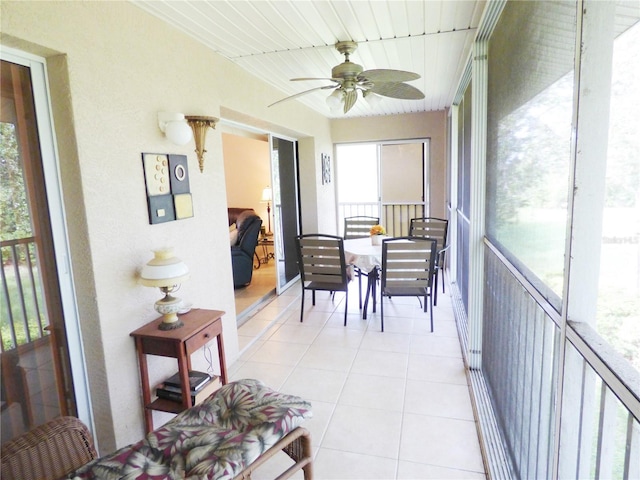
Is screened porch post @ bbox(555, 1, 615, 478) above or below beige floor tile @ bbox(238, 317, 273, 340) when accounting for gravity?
above

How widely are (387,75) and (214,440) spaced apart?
86.6 inches

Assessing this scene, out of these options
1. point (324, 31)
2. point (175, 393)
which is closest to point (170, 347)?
point (175, 393)

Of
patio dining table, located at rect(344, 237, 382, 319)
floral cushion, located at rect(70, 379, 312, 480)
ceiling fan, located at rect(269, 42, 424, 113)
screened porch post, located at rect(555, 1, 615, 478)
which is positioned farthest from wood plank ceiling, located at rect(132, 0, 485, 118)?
floral cushion, located at rect(70, 379, 312, 480)

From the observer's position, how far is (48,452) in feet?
4.42

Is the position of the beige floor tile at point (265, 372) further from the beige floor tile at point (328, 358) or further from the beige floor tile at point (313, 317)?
the beige floor tile at point (313, 317)

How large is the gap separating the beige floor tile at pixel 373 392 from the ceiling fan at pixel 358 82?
2014 mm

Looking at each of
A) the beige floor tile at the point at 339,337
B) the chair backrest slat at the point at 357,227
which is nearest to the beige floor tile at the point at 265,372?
the beige floor tile at the point at 339,337

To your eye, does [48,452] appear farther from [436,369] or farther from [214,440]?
[436,369]

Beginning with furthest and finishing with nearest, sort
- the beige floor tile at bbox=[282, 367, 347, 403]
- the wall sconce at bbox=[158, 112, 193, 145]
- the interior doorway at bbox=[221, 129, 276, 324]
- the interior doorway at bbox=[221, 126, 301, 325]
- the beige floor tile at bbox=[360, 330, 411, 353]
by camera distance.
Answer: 1. the interior doorway at bbox=[221, 129, 276, 324]
2. the interior doorway at bbox=[221, 126, 301, 325]
3. the beige floor tile at bbox=[360, 330, 411, 353]
4. the beige floor tile at bbox=[282, 367, 347, 403]
5. the wall sconce at bbox=[158, 112, 193, 145]

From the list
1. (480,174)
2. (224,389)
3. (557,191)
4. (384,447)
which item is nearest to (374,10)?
(480,174)

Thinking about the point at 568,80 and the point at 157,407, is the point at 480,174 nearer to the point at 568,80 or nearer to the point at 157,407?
the point at 568,80

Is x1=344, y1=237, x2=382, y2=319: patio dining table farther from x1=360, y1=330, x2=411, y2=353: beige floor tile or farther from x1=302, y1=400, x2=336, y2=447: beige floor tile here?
x1=302, y1=400, x2=336, y2=447: beige floor tile

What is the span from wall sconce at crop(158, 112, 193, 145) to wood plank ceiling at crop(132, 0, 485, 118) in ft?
1.83

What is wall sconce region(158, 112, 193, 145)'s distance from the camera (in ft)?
7.30
